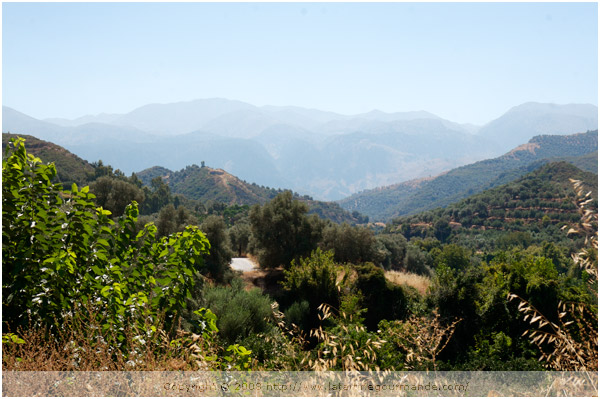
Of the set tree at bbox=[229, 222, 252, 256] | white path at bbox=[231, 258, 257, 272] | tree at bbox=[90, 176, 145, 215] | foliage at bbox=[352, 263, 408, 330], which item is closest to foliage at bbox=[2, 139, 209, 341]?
foliage at bbox=[352, 263, 408, 330]

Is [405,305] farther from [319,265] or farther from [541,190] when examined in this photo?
[541,190]

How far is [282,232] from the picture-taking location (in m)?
20.8

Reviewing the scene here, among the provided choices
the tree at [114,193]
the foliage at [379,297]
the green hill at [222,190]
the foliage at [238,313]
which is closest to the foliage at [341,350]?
the foliage at [238,313]

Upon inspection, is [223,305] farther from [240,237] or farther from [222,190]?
[222,190]

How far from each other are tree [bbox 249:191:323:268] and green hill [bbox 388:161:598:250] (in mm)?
51883

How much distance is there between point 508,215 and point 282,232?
73.8 m

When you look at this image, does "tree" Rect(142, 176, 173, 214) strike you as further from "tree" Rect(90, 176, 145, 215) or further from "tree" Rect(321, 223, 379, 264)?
"tree" Rect(321, 223, 379, 264)

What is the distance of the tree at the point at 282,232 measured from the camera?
20.8 m

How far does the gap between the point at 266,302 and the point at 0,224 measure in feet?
20.5

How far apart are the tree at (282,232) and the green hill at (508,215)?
51.9 m

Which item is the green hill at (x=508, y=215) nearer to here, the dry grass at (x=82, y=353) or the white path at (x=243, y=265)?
the white path at (x=243, y=265)

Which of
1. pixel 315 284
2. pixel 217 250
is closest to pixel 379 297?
pixel 315 284

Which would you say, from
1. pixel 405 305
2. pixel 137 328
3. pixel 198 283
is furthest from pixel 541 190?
pixel 137 328

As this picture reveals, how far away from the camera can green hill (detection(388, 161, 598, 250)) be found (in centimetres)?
6931
